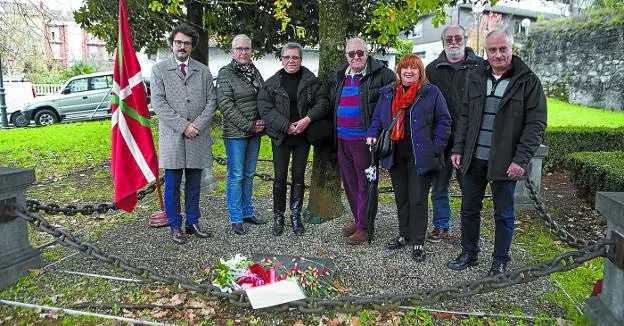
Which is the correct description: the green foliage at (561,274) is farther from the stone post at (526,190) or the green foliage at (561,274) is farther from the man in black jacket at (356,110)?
the man in black jacket at (356,110)

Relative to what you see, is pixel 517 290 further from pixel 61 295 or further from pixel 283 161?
pixel 61 295

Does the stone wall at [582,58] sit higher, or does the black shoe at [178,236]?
the stone wall at [582,58]

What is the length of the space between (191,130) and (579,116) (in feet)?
50.7

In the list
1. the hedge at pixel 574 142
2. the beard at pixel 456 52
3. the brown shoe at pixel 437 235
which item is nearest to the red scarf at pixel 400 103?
the beard at pixel 456 52

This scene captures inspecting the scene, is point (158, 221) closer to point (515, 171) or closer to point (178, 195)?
point (178, 195)

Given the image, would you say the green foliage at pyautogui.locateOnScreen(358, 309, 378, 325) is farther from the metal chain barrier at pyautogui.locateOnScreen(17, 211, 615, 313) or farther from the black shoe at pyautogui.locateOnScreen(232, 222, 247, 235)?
the black shoe at pyautogui.locateOnScreen(232, 222, 247, 235)

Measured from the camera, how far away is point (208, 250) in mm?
4789

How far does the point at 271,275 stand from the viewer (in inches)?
149

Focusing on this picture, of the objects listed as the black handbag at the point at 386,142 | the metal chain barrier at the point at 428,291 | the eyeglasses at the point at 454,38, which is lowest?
the metal chain barrier at the point at 428,291

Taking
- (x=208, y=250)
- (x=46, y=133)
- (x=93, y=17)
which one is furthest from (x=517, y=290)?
(x=46, y=133)

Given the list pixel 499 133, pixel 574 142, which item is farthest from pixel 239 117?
pixel 574 142

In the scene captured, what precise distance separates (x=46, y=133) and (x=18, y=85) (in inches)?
294

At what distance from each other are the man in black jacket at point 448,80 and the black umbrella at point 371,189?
1.93 feet

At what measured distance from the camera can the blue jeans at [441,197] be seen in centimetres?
503
